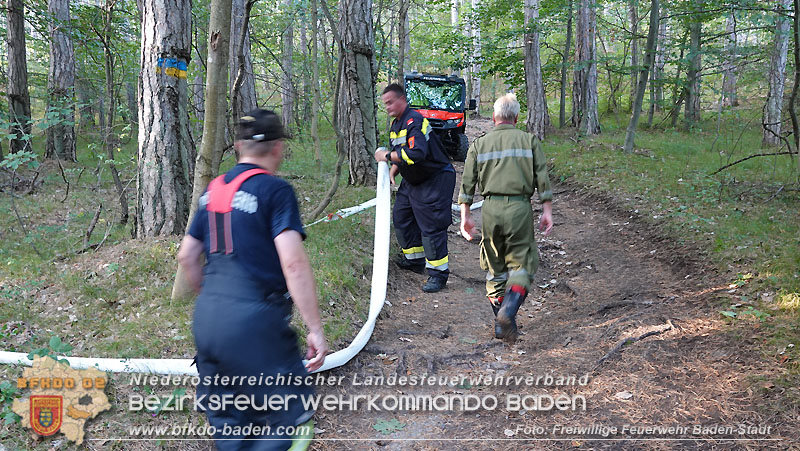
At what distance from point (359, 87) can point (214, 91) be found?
14.1 ft

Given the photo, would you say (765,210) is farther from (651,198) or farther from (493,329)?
→ (493,329)

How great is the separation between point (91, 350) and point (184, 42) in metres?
3.42

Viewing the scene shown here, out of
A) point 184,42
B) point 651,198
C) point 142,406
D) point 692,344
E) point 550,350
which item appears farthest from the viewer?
point 651,198

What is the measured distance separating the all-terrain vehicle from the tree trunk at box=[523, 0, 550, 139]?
2510 mm

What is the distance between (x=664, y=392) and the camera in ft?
12.0

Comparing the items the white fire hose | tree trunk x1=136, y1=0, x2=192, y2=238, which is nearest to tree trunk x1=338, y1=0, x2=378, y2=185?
the white fire hose

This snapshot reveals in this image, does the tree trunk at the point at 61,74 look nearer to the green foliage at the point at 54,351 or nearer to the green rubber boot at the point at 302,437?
the green foliage at the point at 54,351

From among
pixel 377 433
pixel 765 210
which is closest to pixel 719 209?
pixel 765 210

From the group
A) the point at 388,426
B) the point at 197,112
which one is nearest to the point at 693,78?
the point at 197,112

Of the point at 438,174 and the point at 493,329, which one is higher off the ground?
the point at 438,174

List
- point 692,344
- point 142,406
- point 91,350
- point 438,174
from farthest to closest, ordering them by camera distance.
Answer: point 438,174
point 692,344
point 91,350
point 142,406

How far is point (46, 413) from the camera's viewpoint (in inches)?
122

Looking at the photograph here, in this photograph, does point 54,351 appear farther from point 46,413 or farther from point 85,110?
point 85,110

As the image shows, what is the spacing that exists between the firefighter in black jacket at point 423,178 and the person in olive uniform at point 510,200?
1.19 metres
